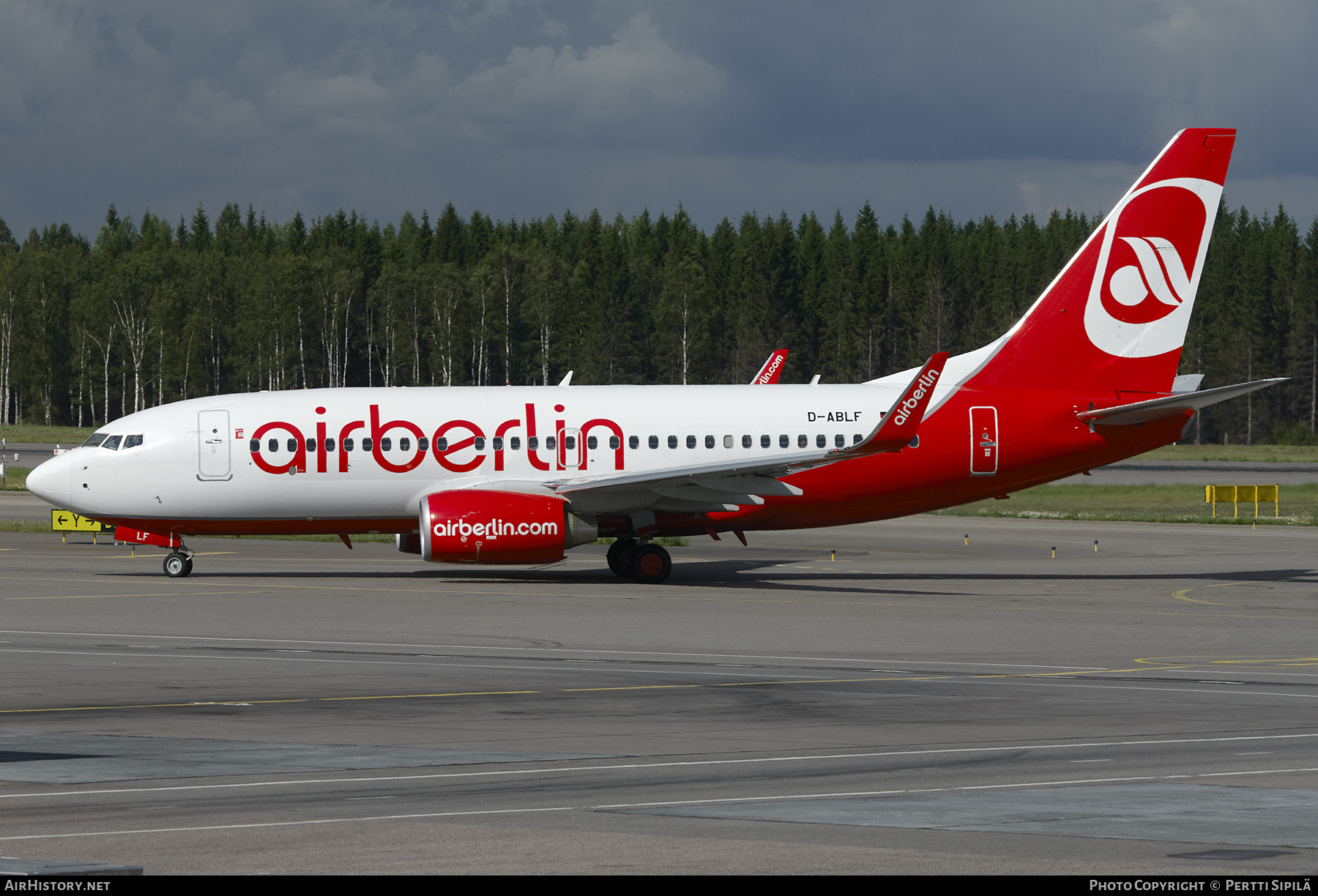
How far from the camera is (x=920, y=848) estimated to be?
9500 mm

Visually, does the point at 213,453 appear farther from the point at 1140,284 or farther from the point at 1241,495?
the point at 1241,495

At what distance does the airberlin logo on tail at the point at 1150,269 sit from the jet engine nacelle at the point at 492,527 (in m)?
13.1

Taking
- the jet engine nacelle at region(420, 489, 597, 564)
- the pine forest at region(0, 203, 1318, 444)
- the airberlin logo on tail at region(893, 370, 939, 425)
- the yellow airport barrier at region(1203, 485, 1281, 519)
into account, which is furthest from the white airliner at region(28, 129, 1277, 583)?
the pine forest at region(0, 203, 1318, 444)

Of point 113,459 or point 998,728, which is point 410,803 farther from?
point 113,459

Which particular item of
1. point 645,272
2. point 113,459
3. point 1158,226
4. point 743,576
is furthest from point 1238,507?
point 645,272

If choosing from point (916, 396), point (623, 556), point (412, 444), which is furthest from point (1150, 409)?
point (412, 444)

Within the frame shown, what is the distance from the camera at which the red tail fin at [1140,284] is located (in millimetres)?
34094

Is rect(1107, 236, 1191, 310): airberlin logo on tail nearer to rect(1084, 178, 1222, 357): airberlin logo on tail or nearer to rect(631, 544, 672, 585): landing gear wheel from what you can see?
rect(1084, 178, 1222, 357): airberlin logo on tail

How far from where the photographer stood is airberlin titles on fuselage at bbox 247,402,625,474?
3241cm

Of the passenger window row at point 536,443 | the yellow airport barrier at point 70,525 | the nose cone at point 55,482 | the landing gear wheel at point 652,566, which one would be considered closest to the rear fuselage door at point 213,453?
the passenger window row at point 536,443

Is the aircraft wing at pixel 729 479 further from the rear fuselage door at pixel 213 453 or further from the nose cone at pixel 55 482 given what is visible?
the nose cone at pixel 55 482

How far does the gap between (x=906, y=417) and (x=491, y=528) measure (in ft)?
28.1
